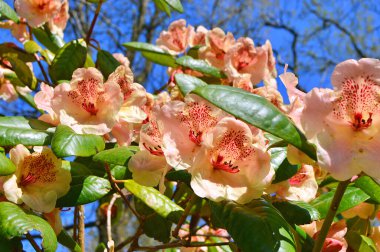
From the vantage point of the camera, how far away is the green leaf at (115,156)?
3.11 feet

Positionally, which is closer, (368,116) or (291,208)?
(368,116)

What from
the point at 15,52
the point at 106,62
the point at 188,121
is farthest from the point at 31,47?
the point at 188,121

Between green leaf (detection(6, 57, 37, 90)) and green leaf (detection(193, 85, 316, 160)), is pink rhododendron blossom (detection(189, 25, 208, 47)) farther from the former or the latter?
green leaf (detection(193, 85, 316, 160))

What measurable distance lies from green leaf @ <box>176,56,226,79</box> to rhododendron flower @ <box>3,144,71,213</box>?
63cm

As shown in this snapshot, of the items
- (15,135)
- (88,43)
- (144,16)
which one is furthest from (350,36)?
(15,135)

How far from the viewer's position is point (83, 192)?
3.41 feet

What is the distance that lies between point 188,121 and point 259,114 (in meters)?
0.17

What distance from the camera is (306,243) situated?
1.04 m

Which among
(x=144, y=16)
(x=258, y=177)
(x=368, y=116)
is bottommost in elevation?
(x=144, y=16)

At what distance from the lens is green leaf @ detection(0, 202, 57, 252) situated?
84 centimetres

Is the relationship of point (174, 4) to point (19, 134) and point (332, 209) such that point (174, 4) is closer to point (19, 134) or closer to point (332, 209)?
point (19, 134)

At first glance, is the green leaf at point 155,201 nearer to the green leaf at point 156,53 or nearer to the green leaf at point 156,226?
the green leaf at point 156,226

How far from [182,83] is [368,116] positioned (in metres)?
0.53

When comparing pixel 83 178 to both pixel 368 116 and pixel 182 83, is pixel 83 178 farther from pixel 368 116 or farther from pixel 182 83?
pixel 368 116
